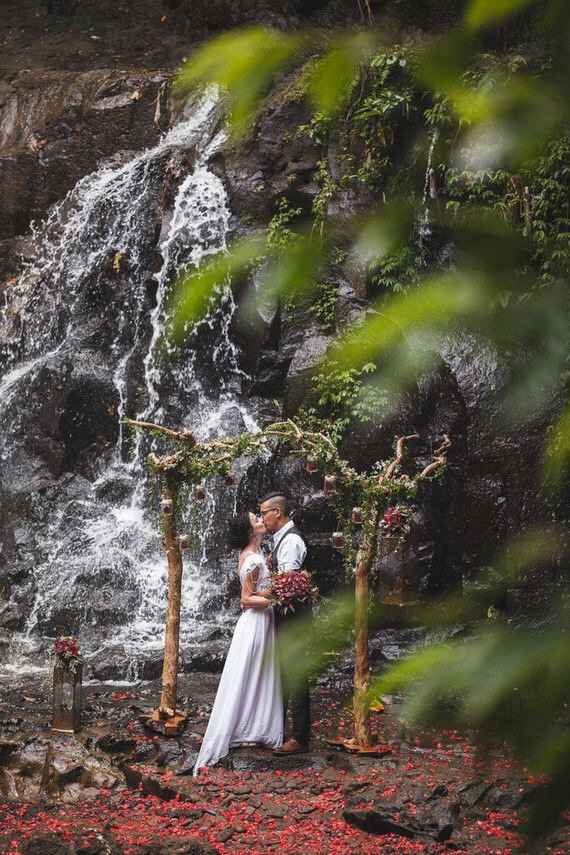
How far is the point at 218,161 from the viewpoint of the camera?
14.6 metres

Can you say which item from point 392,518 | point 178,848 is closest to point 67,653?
point 178,848

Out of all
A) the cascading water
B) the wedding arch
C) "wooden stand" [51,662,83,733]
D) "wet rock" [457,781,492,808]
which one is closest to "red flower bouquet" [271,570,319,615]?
the wedding arch

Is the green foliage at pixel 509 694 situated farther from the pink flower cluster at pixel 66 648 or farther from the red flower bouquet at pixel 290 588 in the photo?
the pink flower cluster at pixel 66 648

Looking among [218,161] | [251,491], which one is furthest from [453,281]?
[218,161]

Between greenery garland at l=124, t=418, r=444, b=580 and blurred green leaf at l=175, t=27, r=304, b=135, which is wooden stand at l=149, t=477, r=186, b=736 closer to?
greenery garland at l=124, t=418, r=444, b=580

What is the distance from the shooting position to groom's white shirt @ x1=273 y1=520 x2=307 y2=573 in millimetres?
6730

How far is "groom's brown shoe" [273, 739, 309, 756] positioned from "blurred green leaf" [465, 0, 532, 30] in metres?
6.49

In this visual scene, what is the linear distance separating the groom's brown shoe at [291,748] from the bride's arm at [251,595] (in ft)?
3.63

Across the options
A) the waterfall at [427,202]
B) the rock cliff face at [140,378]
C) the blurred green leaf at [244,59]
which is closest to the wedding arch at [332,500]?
the rock cliff face at [140,378]

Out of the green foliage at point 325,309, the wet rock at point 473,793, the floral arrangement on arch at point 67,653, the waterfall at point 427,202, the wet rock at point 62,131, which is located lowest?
the wet rock at point 473,793

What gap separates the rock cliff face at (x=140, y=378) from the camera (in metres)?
11.4

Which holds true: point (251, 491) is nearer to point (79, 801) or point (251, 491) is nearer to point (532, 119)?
point (79, 801)

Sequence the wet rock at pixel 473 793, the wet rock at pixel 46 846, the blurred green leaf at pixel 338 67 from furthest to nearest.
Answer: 1. the wet rock at pixel 473 793
2. the wet rock at pixel 46 846
3. the blurred green leaf at pixel 338 67

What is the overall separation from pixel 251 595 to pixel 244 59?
19.2 ft
